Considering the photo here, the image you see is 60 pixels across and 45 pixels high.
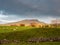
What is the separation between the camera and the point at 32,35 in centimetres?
5481

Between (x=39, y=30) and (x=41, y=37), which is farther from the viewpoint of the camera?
(x=39, y=30)

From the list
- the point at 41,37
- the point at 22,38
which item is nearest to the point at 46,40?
the point at 41,37

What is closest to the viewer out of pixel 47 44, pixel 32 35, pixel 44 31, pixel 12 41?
pixel 47 44

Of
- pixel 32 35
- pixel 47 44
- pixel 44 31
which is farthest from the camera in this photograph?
pixel 44 31

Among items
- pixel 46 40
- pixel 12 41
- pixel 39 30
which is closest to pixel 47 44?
pixel 46 40

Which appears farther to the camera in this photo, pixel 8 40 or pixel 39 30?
pixel 39 30

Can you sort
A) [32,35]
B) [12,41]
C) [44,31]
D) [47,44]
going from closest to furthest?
1. [47,44]
2. [12,41]
3. [32,35]
4. [44,31]

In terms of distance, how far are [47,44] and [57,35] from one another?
9.97m

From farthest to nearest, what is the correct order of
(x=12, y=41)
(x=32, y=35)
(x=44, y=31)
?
(x=44, y=31), (x=32, y=35), (x=12, y=41)

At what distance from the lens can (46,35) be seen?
5497 centimetres

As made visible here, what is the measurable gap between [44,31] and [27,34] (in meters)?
5.05

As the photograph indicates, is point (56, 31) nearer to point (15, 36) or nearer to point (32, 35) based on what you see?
point (32, 35)

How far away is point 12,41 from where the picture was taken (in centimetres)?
5138

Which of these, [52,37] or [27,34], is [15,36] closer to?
[27,34]
